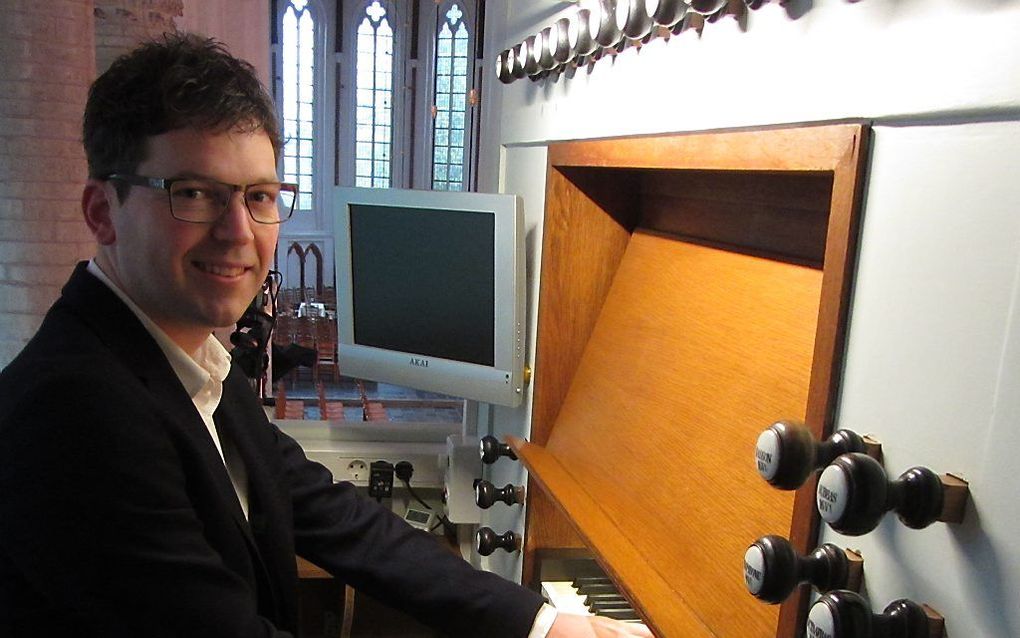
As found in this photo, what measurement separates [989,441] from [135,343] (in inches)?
34.3

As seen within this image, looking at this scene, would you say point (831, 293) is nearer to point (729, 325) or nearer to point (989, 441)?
point (989, 441)

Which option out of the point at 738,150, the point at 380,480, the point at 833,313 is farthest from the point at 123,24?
the point at 833,313

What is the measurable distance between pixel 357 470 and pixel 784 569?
2.02 meters

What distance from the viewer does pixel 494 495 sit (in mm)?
1806

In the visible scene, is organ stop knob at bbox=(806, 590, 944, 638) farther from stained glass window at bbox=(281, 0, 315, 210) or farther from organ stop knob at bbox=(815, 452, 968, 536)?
stained glass window at bbox=(281, 0, 315, 210)

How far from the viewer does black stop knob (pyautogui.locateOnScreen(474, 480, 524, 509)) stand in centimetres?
179

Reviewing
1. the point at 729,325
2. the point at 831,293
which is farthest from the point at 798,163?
the point at 729,325

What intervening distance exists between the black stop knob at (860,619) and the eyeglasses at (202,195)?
77 centimetres

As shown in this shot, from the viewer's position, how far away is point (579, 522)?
4.05ft

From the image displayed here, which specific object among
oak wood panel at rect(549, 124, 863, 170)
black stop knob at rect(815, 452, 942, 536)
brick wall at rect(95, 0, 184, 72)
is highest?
brick wall at rect(95, 0, 184, 72)

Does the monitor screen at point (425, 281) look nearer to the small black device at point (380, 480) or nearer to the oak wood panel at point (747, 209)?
the oak wood panel at point (747, 209)

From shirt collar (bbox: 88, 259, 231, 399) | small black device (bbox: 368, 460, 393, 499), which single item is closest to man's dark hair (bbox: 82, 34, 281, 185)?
shirt collar (bbox: 88, 259, 231, 399)

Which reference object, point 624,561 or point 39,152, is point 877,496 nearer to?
point 624,561

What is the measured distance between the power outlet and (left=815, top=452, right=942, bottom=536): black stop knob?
2.07 m
